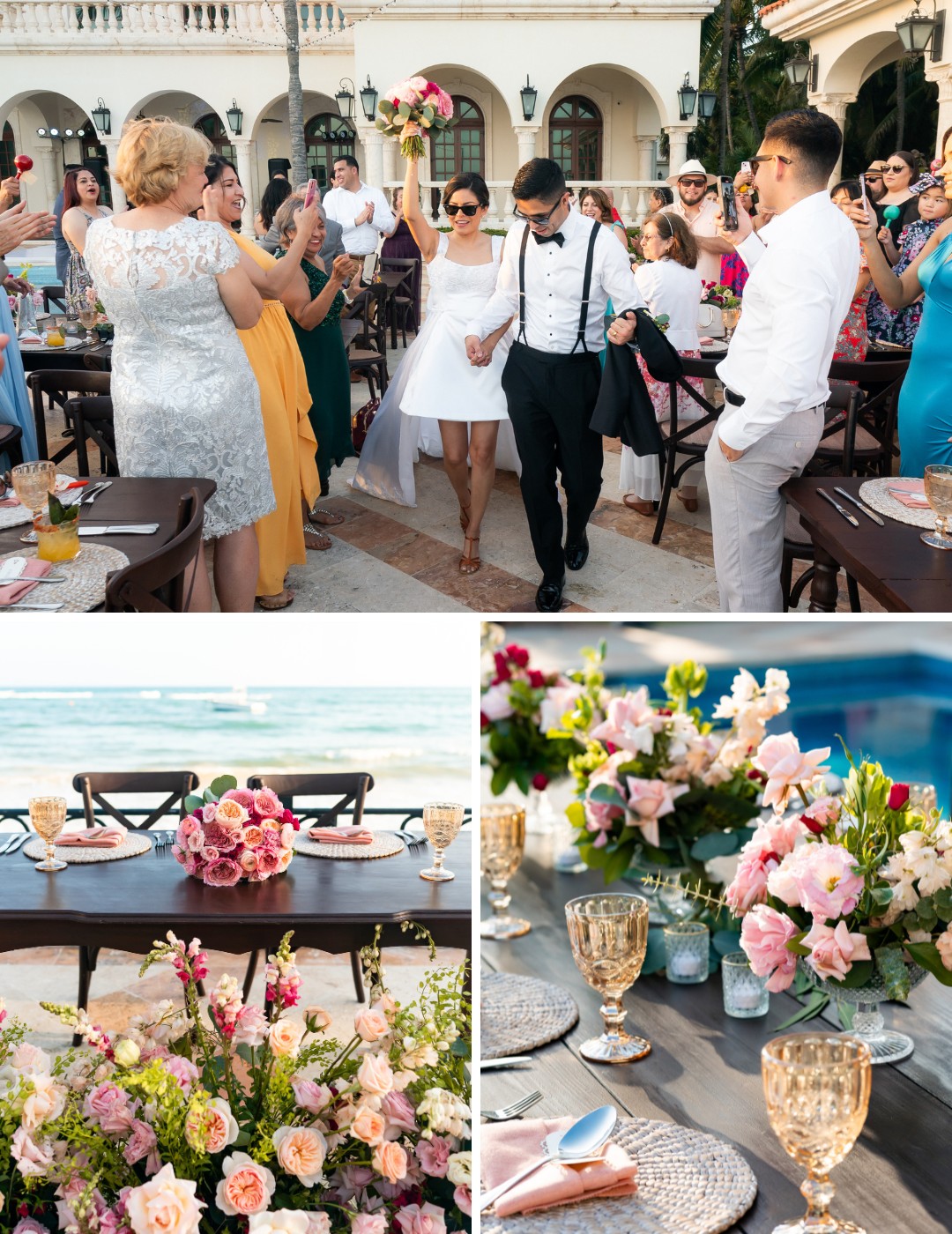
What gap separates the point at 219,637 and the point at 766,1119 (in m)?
0.83

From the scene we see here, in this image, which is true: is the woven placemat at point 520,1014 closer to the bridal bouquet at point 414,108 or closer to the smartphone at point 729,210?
the smartphone at point 729,210

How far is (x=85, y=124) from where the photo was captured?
2378cm

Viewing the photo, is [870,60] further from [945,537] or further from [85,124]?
[85,124]

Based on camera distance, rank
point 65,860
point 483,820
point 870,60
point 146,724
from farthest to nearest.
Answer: point 146,724 < point 870,60 < point 65,860 < point 483,820

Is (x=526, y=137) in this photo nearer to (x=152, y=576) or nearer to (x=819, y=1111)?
(x=152, y=576)

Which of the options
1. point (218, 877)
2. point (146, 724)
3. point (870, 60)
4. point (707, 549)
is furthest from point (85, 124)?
point (218, 877)

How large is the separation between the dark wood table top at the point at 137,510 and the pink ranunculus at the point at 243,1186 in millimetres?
1249

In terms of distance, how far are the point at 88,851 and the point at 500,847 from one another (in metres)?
1.59

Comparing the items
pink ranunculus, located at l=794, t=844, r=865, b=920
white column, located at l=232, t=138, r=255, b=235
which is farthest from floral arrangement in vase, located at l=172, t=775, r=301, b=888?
white column, located at l=232, t=138, r=255, b=235

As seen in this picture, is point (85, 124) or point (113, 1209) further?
point (85, 124)

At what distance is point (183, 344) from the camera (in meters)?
3.17

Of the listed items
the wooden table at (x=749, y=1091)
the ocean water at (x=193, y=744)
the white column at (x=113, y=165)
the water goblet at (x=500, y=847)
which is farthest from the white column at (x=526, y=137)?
the wooden table at (x=749, y=1091)

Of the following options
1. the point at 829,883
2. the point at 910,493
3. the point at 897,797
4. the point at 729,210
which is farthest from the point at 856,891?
the point at 729,210

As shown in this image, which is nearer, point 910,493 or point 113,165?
point 910,493
